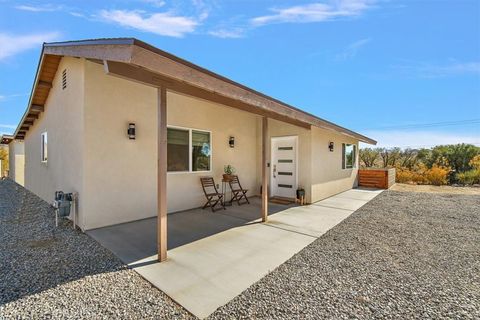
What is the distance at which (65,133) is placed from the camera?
5449 millimetres

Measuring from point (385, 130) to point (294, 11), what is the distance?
32385mm

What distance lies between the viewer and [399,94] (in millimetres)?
16016

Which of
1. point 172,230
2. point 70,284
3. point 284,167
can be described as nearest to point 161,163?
point 70,284

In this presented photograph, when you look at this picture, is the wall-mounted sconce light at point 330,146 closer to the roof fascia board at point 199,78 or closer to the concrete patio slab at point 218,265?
the roof fascia board at point 199,78

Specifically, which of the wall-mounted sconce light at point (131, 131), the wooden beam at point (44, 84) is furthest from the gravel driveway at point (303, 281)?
the wooden beam at point (44, 84)

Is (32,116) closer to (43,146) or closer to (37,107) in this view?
(37,107)

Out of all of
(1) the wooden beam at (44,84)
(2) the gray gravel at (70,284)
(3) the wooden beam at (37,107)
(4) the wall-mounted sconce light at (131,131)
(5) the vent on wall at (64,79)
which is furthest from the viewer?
(3) the wooden beam at (37,107)

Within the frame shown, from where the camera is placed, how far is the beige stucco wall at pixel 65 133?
4613 millimetres

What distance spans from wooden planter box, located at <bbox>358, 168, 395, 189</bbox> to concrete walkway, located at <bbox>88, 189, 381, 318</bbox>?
248 inches

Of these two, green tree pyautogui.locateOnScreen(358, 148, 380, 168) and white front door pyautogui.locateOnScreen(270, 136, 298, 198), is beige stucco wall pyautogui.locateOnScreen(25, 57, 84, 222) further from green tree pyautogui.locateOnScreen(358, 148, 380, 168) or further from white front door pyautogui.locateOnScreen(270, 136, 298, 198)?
green tree pyautogui.locateOnScreen(358, 148, 380, 168)

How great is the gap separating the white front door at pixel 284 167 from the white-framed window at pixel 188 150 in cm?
254

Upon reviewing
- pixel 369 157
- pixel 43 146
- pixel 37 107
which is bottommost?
pixel 369 157

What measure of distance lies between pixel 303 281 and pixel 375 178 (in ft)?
34.9

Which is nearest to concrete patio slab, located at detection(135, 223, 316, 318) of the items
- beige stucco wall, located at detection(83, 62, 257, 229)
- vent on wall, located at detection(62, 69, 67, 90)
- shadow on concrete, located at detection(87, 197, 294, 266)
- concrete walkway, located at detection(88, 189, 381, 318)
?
concrete walkway, located at detection(88, 189, 381, 318)
